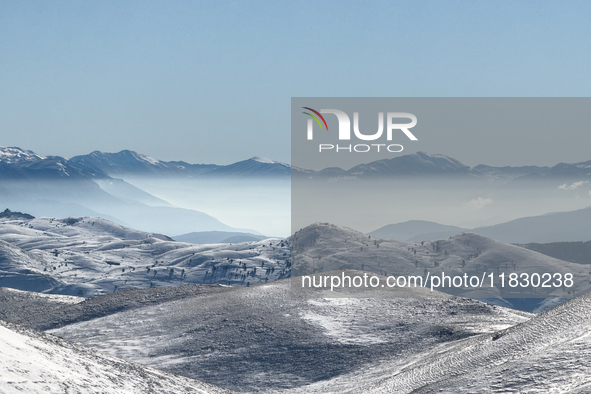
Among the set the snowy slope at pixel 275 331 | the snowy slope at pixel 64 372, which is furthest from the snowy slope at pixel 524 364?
the snowy slope at pixel 64 372

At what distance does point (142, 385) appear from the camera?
996 inches

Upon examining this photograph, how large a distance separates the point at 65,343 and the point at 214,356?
17.6 meters

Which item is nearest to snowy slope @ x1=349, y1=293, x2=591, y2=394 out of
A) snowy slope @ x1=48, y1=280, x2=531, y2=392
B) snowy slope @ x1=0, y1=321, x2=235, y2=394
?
snowy slope @ x1=48, y1=280, x2=531, y2=392

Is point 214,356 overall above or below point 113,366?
below

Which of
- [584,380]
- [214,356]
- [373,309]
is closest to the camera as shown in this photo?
[584,380]

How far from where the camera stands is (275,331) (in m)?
47.2

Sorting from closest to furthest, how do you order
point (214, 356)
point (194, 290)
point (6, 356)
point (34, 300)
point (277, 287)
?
point (6, 356), point (214, 356), point (277, 287), point (194, 290), point (34, 300)

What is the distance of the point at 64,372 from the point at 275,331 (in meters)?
26.4

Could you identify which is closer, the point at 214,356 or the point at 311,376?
the point at 311,376

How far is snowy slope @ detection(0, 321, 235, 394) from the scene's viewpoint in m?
20.0

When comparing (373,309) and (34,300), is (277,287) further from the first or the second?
(34,300)

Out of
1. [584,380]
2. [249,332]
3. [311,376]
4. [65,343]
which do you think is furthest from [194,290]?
[584,380]

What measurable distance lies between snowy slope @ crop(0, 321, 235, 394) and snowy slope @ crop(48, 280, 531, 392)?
1199cm

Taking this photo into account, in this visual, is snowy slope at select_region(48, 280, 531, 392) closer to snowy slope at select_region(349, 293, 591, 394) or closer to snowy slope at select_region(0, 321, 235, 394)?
snowy slope at select_region(349, 293, 591, 394)
